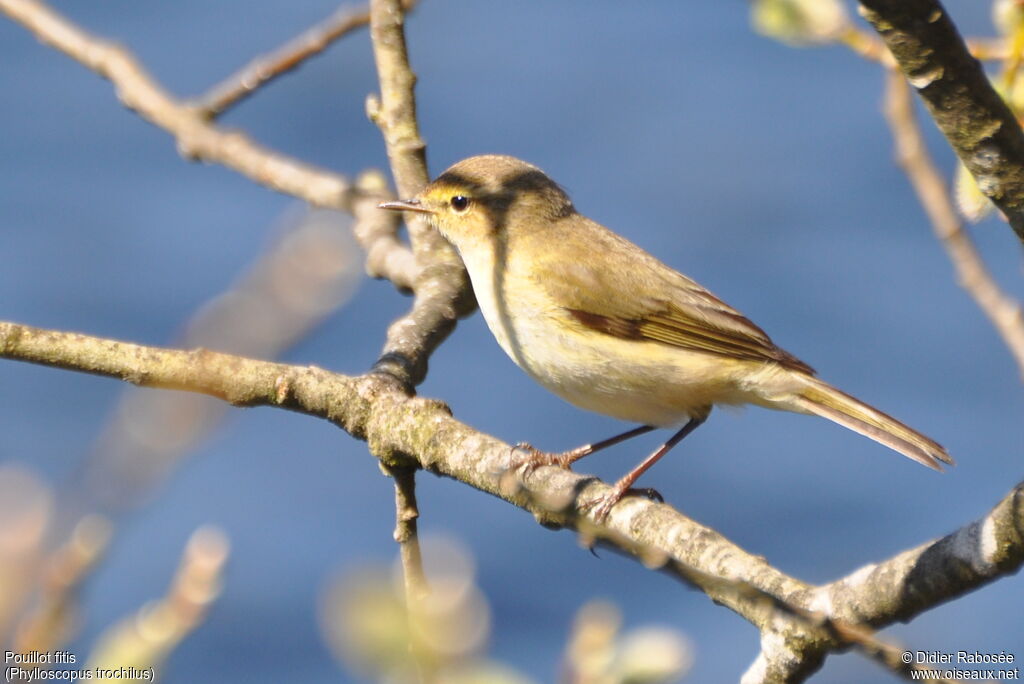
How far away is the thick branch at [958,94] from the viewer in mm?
1382

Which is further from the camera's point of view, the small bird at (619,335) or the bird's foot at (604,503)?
the small bird at (619,335)

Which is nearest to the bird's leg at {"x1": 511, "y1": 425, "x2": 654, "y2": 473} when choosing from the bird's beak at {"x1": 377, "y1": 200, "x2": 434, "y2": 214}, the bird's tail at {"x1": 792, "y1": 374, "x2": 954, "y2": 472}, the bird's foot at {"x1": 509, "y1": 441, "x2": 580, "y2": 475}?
the bird's foot at {"x1": 509, "y1": 441, "x2": 580, "y2": 475}

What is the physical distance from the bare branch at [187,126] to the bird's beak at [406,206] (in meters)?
0.37

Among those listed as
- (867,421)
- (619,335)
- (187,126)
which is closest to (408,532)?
(619,335)

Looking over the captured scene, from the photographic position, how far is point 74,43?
14.2 feet

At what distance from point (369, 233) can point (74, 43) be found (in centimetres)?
138

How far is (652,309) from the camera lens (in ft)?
12.3

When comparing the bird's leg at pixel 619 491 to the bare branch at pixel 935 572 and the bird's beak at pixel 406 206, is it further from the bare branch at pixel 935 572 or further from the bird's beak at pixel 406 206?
the bird's beak at pixel 406 206

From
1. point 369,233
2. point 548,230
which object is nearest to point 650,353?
Answer: point 548,230

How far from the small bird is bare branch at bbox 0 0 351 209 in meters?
0.53

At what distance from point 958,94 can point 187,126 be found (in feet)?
11.1

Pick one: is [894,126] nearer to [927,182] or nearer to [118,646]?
[927,182]

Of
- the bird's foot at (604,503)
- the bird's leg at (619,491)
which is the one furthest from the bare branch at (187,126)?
the bird's foot at (604,503)

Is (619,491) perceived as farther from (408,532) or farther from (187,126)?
(187,126)
